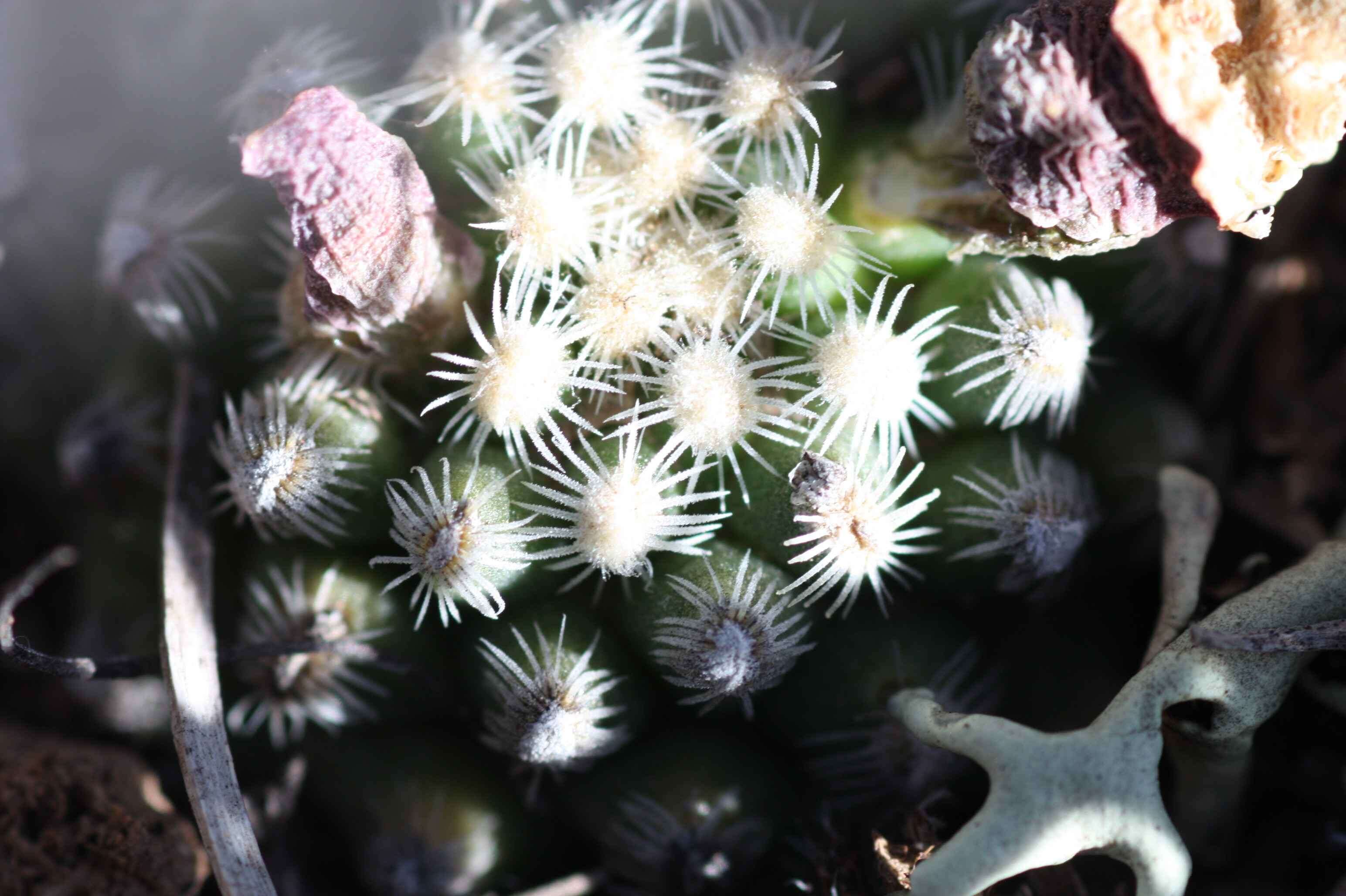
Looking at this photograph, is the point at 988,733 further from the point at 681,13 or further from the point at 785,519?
the point at 681,13

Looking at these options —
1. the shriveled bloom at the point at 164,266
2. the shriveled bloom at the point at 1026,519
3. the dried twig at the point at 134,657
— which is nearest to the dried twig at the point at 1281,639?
the shriveled bloom at the point at 1026,519

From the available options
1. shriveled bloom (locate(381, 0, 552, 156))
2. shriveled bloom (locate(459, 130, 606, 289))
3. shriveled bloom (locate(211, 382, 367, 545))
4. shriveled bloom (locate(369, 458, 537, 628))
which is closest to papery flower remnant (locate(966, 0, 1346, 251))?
shriveled bloom (locate(459, 130, 606, 289))

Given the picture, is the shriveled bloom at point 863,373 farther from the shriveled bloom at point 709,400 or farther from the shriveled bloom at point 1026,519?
the shriveled bloom at point 1026,519

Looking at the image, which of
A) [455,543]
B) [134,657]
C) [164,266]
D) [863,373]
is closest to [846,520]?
[863,373]

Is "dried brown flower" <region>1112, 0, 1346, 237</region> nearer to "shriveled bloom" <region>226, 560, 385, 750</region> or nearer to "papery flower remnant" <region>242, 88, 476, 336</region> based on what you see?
"papery flower remnant" <region>242, 88, 476, 336</region>

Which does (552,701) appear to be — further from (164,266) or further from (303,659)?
(164,266)
